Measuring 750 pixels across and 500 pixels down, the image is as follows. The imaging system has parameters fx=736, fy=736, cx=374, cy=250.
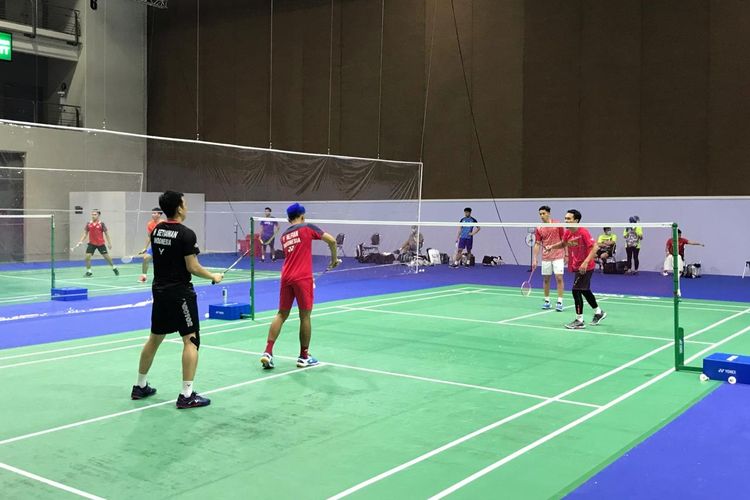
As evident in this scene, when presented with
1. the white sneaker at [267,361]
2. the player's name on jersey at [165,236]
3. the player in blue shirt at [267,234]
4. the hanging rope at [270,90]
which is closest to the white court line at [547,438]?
the player's name on jersey at [165,236]

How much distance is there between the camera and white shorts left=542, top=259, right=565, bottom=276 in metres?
14.9

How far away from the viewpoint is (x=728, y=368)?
8.84 metres

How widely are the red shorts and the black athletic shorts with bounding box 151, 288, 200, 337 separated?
74.0 inches

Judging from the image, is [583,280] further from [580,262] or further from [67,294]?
[67,294]

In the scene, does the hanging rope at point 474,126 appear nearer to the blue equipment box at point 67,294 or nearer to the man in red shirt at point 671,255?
the man in red shirt at point 671,255

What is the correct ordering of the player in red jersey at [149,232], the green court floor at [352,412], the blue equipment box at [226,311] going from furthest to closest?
the player in red jersey at [149,232]
the blue equipment box at [226,311]
the green court floor at [352,412]

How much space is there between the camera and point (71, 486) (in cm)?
548

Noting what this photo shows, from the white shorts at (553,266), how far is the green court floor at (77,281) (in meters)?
9.19

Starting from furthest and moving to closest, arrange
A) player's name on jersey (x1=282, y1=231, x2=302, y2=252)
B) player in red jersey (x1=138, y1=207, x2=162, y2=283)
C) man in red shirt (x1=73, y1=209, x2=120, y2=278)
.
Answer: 1. man in red shirt (x1=73, y1=209, x2=120, y2=278)
2. player in red jersey (x1=138, y1=207, x2=162, y2=283)
3. player's name on jersey (x1=282, y1=231, x2=302, y2=252)

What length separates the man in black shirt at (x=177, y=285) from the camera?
7.62m

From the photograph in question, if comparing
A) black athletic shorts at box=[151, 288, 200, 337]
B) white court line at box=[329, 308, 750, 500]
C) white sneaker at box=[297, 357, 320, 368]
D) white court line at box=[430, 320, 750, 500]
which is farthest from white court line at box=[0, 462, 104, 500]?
white sneaker at box=[297, 357, 320, 368]

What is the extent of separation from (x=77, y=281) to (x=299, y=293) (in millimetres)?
13221

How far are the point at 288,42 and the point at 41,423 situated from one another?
27.7m

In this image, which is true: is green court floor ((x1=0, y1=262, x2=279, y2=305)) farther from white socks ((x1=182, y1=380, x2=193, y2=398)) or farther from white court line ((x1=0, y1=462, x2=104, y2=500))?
white court line ((x1=0, y1=462, x2=104, y2=500))
